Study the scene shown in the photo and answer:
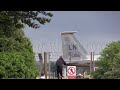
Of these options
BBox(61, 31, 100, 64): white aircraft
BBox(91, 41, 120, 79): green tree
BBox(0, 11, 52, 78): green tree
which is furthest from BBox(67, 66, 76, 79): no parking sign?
BBox(0, 11, 52, 78): green tree

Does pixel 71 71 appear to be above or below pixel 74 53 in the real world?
below

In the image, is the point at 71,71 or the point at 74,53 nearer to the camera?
the point at 71,71

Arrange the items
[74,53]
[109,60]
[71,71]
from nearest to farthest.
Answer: [71,71] → [109,60] → [74,53]

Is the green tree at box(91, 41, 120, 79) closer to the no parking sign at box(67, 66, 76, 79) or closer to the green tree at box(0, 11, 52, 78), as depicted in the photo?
the no parking sign at box(67, 66, 76, 79)

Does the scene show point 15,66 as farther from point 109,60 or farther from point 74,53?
point 109,60

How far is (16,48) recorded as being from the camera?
8.44 meters

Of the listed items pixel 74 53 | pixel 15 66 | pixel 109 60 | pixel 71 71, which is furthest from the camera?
pixel 74 53

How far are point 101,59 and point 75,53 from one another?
2.85ft

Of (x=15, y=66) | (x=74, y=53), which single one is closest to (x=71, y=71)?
(x=15, y=66)

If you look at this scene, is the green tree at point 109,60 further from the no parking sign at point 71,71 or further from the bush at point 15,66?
the bush at point 15,66

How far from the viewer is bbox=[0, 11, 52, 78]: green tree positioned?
669 centimetres
